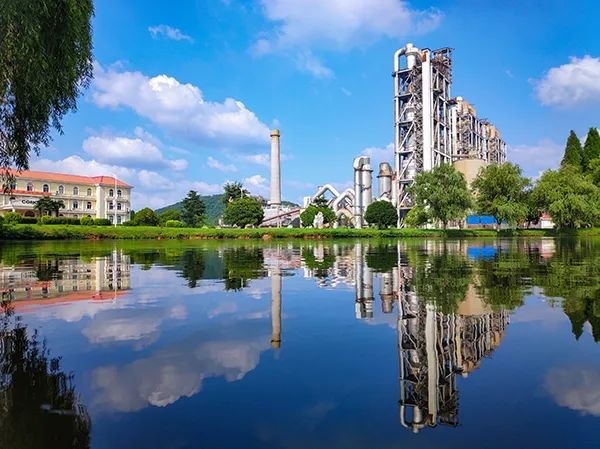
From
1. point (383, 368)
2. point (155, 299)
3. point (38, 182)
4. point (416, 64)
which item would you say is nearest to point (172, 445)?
point (383, 368)

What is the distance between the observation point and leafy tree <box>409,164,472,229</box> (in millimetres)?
61531

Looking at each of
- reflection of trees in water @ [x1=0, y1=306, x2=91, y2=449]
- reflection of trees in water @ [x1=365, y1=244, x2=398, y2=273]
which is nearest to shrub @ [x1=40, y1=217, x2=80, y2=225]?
reflection of trees in water @ [x1=365, y1=244, x2=398, y2=273]

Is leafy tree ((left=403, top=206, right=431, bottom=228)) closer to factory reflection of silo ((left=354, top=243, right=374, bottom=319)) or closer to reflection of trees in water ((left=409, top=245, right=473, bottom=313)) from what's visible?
reflection of trees in water ((left=409, top=245, right=473, bottom=313))

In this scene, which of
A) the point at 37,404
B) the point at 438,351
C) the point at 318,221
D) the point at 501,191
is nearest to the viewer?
the point at 37,404

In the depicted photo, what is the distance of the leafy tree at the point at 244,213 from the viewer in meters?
85.7

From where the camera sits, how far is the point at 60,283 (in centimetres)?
1337

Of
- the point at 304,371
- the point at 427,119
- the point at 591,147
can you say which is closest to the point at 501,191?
the point at 427,119

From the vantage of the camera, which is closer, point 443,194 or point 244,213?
point 443,194

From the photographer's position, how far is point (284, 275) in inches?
626

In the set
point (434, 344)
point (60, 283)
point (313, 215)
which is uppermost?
point (313, 215)

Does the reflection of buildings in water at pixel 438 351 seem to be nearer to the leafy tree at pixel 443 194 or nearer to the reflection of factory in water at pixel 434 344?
the reflection of factory in water at pixel 434 344

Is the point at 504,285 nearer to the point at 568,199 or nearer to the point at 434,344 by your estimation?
the point at 434,344

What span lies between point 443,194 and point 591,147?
135ft

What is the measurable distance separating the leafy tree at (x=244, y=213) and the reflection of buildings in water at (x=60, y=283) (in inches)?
2653
